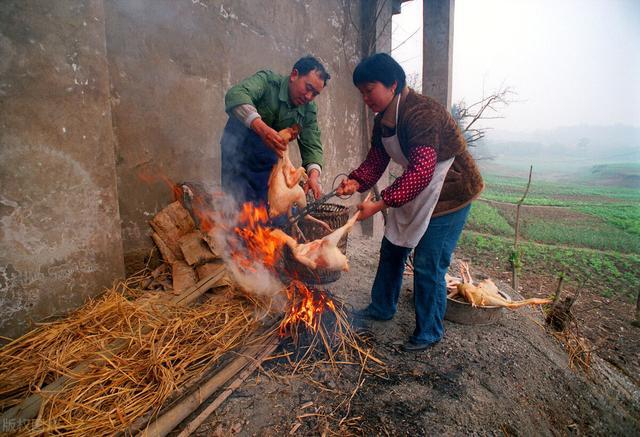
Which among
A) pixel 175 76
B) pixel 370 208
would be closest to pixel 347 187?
pixel 370 208

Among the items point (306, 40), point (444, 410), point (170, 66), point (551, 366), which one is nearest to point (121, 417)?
point (444, 410)

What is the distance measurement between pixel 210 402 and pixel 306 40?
555 centimetres

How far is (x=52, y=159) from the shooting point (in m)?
2.59

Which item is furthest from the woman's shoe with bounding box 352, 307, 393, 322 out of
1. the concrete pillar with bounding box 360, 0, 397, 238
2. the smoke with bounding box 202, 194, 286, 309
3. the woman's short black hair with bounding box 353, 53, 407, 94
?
the concrete pillar with bounding box 360, 0, 397, 238

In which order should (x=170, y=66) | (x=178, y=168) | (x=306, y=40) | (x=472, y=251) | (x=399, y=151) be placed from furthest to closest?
1. (x=472, y=251)
2. (x=306, y=40)
3. (x=178, y=168)
4. (x=170, y=66)
5. (x=399, y=151)

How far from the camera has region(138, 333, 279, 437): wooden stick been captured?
6.13 ft

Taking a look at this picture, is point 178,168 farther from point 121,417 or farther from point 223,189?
point 121,417

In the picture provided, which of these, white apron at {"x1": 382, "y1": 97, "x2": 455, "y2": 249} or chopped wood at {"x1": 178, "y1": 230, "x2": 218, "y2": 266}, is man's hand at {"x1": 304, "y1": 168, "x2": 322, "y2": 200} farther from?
chopped wood at {"x1": 178, "y1": 230, "x2": 218, "y2": 266}

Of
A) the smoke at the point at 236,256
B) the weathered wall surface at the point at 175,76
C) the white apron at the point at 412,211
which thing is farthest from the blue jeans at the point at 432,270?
the weathered wall surface at the point at 175,76

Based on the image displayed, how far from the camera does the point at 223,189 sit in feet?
13.2

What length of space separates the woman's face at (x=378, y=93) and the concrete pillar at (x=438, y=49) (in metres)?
5.38

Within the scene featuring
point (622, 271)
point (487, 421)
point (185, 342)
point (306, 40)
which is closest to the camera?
point (487, 421)

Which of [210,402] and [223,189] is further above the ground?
[223,189]

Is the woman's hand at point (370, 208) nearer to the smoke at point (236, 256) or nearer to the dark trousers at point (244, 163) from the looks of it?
the smoke at point (236, 256)
